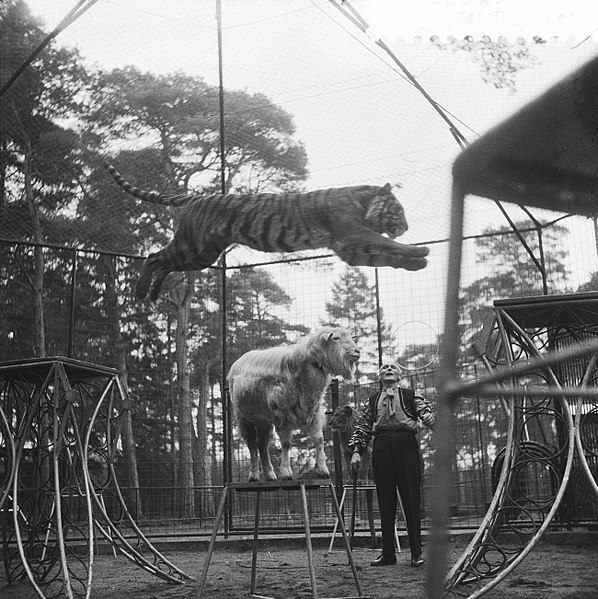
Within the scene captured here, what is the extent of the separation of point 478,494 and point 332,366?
393 centimetres

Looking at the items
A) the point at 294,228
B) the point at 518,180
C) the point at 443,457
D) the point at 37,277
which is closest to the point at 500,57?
the point at 294,228

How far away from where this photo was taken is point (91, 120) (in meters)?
9.11

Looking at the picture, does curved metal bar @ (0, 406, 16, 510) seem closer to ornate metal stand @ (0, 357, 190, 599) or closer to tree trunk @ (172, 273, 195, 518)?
ornate metal stand @ (0, 357, 190, 599)

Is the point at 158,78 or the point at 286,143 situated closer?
the point at 286,143

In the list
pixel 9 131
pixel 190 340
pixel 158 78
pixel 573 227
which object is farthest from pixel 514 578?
pixel 190 340

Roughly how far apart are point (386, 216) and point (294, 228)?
0.41 meters

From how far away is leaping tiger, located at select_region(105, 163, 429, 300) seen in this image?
2979 mm

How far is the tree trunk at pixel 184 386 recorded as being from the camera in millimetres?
9586

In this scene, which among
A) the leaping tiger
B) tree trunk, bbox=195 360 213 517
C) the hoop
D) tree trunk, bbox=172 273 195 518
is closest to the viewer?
the leaping tiger

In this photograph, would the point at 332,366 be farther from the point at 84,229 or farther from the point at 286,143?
the point at 84,229

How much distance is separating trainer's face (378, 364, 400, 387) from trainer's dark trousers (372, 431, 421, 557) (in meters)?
0.36

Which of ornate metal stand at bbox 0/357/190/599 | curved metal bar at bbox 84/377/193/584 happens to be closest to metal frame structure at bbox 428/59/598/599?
ornate metal stand at bbox 0/357/190/599

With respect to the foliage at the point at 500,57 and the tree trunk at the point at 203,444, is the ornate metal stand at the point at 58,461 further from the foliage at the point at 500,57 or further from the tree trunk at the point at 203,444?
the tree trunk at the point at 203,444

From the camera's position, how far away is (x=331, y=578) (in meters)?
4.02
